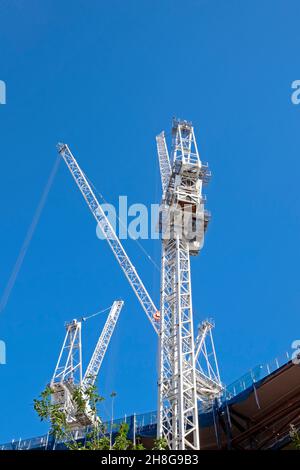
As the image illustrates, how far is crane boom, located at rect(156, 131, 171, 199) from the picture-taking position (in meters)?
58.7

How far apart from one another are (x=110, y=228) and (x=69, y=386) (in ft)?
79.1

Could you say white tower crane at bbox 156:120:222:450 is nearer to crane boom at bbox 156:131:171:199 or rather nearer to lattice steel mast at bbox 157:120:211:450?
lattice steel mast at bbox 157:120:211:450

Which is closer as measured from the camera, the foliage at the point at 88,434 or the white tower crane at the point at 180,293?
the foliage at the point at 88,434

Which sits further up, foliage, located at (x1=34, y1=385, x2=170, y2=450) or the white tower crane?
the white tower crane

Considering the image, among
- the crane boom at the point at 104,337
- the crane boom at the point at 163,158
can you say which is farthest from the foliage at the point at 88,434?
the crane boom at the point at 104,337

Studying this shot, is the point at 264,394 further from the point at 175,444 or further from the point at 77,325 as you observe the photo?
the point at 77,325

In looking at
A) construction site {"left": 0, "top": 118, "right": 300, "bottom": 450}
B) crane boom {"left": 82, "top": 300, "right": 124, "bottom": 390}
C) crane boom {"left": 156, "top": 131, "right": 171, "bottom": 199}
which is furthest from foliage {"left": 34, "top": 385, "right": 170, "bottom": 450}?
crane boom {"left": 82, "top": 300, "right": 124, "bottom": 390}

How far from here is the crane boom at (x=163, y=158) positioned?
5865 cm

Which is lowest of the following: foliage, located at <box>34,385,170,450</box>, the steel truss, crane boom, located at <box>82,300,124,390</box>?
foliage, located at <box>34,385,170,450</box>

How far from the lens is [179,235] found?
136 feet

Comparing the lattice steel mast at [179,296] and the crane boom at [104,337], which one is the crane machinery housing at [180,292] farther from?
the crane boom at [104,337]

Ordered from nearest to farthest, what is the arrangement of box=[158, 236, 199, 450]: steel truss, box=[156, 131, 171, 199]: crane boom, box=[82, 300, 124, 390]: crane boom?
box=[158, 236, 199, 450]: steel truss → box=[156, 131, 171, 199]: crane boom → box=[82, 300, 124, 390]: crane boom

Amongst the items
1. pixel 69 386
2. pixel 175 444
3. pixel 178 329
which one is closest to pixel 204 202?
pixel 178 329

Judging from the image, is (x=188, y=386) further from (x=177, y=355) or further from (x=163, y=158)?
(x=163, y=158)
